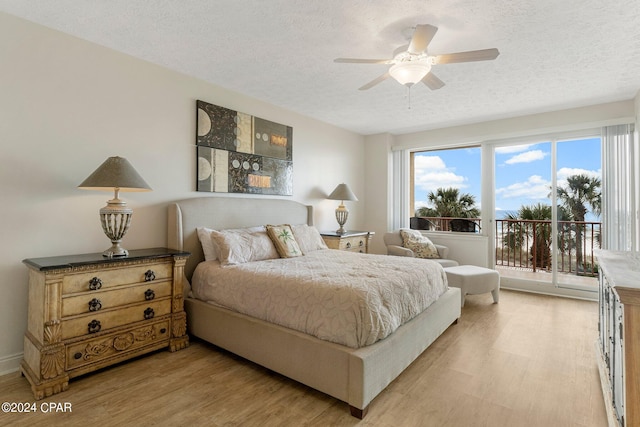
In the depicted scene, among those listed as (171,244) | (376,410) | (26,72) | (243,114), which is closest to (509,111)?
(243,114)

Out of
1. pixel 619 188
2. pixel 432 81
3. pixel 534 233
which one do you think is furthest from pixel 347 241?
pixel 619 188

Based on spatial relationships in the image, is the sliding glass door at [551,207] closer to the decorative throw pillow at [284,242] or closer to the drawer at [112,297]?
the decorative throw pillow at [284,242]

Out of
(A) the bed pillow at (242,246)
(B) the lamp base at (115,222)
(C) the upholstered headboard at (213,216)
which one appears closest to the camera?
(B) the lamp base at (115,222)

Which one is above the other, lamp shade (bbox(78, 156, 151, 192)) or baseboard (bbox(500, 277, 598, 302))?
lamp shade (bbox(78, 156, 151, 192))

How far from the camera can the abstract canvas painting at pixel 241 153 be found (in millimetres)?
3338

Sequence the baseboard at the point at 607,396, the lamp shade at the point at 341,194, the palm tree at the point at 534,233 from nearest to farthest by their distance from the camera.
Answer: the baseboard at the point at 607,396
the lamp shade at the point at 341,194
the palm tree at the point at 534,233

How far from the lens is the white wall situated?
7.34ft

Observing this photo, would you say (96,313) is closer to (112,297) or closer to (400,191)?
(112,297)

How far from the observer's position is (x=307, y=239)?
3752 millimetres

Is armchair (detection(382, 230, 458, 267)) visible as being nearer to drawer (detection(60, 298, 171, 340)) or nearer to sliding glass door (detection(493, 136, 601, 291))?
sliding glass door (detection(493, 136, 601, 291))

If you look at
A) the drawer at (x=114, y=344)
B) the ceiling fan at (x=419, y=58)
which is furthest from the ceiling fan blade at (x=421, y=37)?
the drawer at (x=114, y=344)

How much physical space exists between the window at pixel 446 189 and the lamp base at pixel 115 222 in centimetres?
474

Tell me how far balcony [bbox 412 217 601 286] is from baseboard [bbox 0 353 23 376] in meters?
5.40

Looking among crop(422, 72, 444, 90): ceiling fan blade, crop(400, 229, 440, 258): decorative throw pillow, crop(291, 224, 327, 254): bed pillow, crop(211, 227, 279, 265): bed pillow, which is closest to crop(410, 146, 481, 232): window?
crop(400, 229, 440, 258): decorative throw pillow
